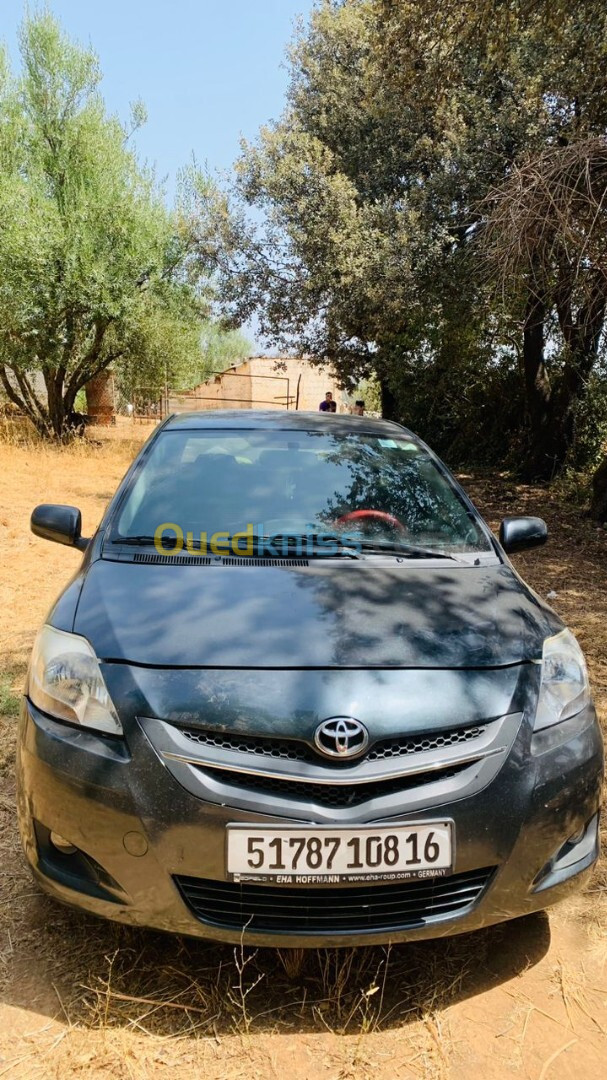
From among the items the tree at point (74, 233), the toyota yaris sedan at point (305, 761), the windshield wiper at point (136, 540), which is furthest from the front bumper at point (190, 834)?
the tree at point (74, 233)

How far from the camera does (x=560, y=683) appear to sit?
6.55 ft

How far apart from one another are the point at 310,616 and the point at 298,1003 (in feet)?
3.17

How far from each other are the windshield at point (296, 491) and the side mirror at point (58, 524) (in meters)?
0.27

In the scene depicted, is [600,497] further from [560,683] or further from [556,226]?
[560,683]

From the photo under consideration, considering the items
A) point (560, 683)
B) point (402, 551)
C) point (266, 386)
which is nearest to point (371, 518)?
point (402, 551)

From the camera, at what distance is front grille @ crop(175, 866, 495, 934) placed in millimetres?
1681

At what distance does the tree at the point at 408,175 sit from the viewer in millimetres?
7480

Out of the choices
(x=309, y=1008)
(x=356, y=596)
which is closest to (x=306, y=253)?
(x=356, y=596)

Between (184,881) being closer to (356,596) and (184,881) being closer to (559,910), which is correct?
(356,596)

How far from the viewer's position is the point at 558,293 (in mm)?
8125

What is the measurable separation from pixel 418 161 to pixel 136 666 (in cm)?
1352

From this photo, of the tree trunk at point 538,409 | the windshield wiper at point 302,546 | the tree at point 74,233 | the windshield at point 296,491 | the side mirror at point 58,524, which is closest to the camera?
the windshield wiper at point 302,546

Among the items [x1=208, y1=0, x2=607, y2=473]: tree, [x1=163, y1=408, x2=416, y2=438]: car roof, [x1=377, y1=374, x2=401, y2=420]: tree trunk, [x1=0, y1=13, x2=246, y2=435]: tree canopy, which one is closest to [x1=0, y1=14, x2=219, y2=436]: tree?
[x1=0, y1=13, x2=246, y2=435]: tree canopy

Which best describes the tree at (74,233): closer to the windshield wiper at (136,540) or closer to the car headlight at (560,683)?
the windshield wiper at (136,540)
